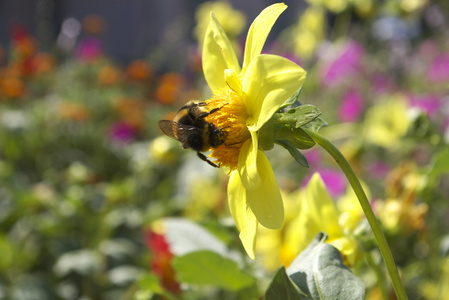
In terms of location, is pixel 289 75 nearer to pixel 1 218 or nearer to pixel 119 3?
pixel 1 218

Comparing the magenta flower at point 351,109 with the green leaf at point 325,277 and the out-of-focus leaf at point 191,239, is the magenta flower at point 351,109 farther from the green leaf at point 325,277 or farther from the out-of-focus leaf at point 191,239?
the green leaf at point 325,277

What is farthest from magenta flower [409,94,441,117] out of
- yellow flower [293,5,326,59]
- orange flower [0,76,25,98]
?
orange flower [0,76,25,98]

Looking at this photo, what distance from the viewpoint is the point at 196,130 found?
397mm

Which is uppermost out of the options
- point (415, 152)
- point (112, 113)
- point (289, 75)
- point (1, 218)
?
point (289, 75)

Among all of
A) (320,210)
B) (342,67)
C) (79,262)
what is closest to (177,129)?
(320,210)

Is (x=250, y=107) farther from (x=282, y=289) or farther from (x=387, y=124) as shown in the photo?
(x=387, y=124)

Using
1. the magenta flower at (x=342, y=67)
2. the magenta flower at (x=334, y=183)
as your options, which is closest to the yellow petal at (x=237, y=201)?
the magenta flower at (x=334, y=183)

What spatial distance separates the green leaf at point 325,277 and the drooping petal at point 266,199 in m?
0.06

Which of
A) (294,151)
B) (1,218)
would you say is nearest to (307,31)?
(1,218)

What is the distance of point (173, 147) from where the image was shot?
44.0 inches

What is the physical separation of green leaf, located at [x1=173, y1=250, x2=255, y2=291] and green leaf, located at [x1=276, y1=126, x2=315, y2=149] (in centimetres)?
17

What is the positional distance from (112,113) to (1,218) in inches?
54.8

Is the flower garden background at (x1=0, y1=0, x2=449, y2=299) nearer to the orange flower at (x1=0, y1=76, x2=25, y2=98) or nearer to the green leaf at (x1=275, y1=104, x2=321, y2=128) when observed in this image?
the orange flower at (x1=0, y1=76, x2=25, y2=98)

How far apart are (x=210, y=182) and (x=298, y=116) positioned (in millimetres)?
769
